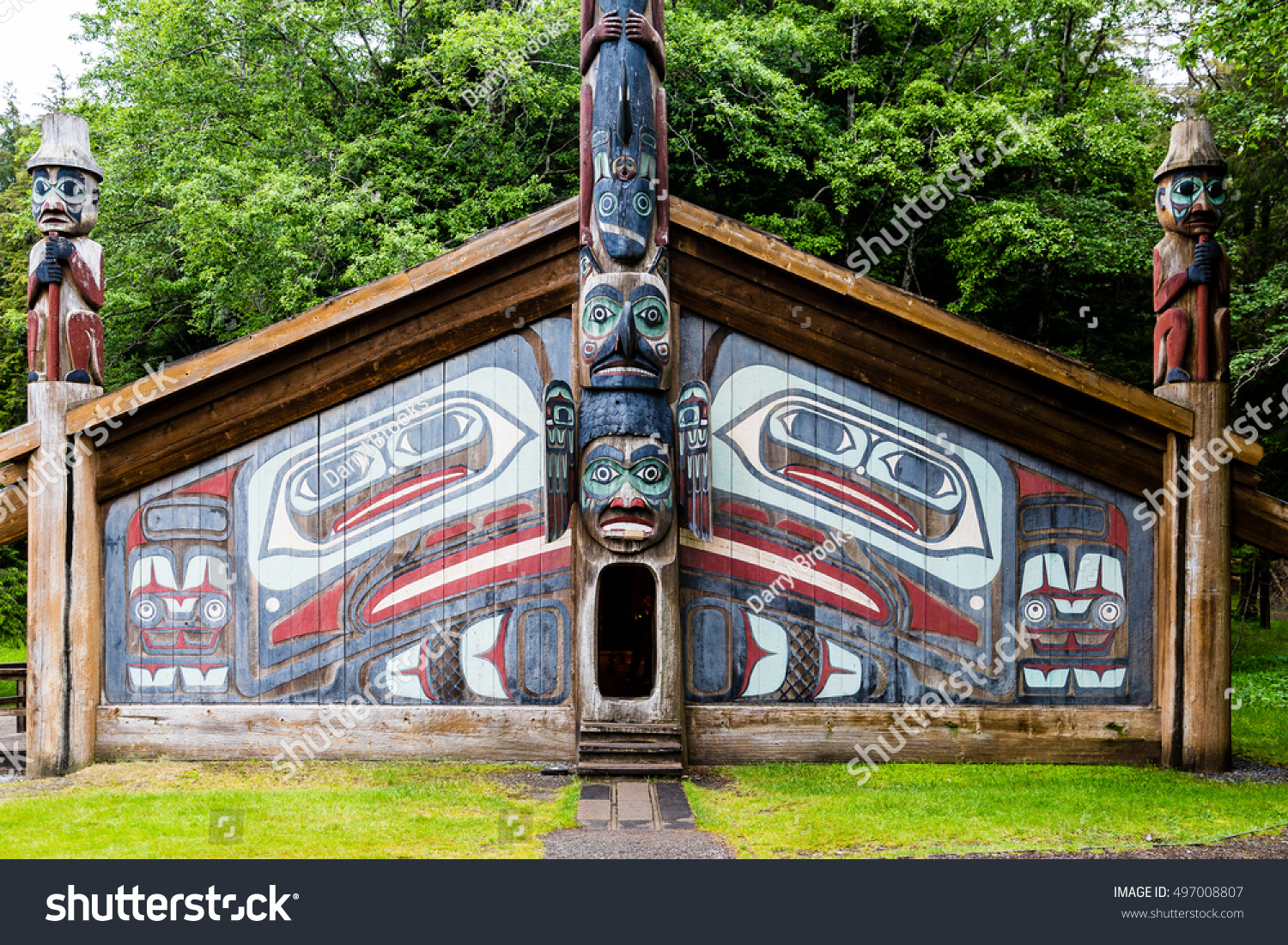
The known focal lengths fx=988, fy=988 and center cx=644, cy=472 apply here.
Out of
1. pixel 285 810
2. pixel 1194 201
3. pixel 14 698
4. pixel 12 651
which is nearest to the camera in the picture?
pixel 285 810

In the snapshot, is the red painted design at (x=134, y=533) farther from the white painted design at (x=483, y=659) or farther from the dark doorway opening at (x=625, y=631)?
the dark doorway opening at (x=625, y=631)

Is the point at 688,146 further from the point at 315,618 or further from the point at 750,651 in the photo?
the point at 315,618

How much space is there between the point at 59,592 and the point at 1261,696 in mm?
13065

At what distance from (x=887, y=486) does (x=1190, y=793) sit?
294 cm

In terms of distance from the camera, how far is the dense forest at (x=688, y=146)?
15.0 metres

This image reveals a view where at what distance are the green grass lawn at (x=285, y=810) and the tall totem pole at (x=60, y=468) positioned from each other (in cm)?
46

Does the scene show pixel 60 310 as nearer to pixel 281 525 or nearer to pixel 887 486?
pixel 281 525

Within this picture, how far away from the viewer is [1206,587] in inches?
290

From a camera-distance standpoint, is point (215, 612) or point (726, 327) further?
point (726, 327)

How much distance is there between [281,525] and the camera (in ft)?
Result: 25.2

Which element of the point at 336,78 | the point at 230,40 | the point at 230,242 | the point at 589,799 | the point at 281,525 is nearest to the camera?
the point at 589,799

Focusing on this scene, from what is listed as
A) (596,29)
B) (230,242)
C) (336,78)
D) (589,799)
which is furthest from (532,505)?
(336,78)

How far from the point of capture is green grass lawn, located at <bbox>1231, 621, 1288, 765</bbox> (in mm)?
8609

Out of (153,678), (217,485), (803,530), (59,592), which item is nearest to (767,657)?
(803,530)
